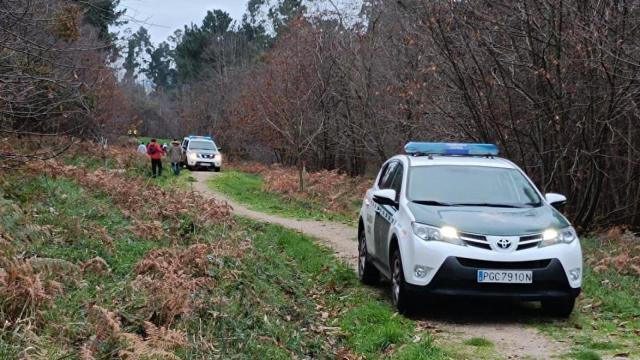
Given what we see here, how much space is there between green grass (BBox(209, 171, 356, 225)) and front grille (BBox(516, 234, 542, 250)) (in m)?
10.9

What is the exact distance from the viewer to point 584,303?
796 centimetres

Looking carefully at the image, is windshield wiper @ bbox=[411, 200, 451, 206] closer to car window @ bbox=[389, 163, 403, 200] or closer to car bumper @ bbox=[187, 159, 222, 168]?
car window @ bbox=[389, 163, 403, 200]

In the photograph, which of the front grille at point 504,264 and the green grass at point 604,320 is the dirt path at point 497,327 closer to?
the green grass at point 604,320

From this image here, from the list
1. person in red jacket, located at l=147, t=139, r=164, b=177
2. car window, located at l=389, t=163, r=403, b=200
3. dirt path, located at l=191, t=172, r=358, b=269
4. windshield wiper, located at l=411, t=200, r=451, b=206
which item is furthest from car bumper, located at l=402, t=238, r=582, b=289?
person in red jacket, located at l=147, t=139, r=164, b=177

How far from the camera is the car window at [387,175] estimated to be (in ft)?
30.7

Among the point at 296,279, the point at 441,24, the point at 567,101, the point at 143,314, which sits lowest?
the point at 296,279

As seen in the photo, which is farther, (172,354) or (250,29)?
(250,29)

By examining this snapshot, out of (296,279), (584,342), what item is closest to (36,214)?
(296,279)

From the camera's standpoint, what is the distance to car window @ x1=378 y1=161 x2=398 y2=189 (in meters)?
9.37

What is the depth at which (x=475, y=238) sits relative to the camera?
6930 mm

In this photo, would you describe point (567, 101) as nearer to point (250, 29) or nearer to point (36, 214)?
point (36, 214)

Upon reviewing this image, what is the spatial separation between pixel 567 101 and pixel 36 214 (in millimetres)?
9344

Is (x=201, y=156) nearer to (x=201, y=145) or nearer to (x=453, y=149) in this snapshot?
(x=201, y=145)

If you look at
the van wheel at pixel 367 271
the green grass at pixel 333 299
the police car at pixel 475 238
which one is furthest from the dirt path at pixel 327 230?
the police car at pixel 475 238
